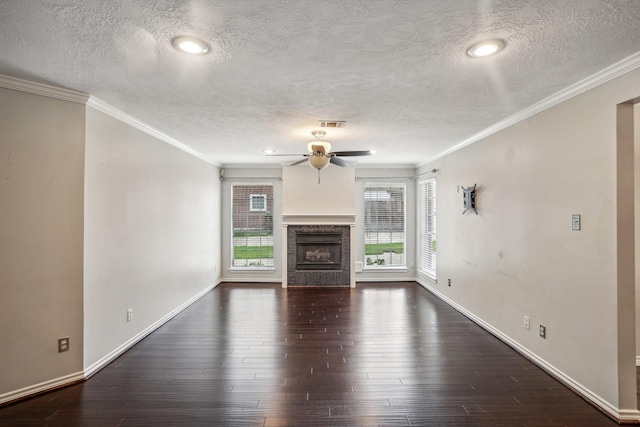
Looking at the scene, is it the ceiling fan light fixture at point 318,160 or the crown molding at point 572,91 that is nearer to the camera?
the crown molding at point 572,91

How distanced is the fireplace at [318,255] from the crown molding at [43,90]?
4.30 metres

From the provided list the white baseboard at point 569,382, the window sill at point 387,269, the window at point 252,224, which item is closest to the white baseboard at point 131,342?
the window at point 252,224

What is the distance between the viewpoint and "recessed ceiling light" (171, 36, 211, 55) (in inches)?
72.1

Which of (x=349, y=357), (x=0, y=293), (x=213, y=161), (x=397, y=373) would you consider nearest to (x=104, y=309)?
(x=0, y=293)

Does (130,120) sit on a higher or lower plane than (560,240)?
higher

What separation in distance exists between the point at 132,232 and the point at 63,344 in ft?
3.96

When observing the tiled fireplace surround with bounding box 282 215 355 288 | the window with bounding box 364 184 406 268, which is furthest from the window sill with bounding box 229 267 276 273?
the window with bounding box 364 184 406 268

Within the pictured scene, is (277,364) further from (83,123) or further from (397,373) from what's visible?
(83,123)

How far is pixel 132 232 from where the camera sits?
3.42 m

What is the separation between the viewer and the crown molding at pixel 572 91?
2.11 metres

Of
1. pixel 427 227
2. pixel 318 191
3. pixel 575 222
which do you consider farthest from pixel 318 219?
pixel 575 222

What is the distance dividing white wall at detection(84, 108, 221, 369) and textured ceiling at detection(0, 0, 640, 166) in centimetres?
50

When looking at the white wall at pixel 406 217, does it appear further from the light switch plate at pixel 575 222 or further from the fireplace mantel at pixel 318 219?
the light switch plate at pixel 575 222

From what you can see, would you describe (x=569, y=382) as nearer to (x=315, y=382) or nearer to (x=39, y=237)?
(x=315, y=382)
